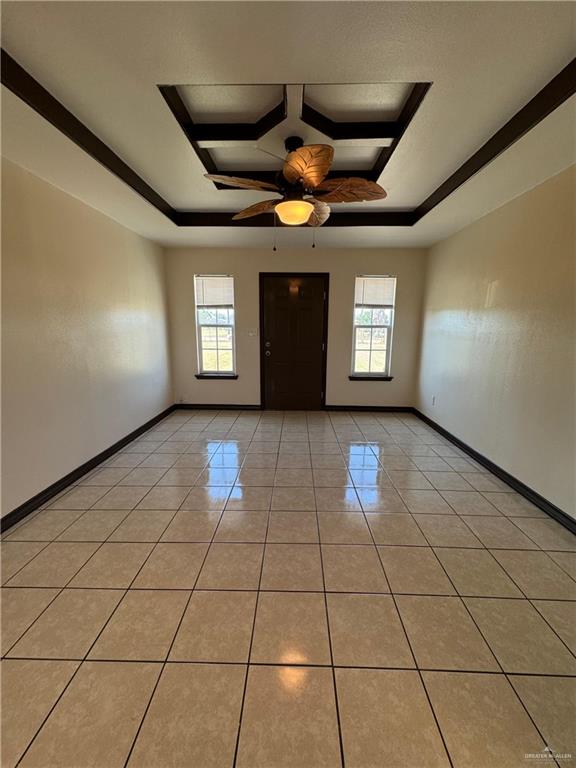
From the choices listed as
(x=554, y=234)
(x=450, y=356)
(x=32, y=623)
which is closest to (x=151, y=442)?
(x=32, y=623)

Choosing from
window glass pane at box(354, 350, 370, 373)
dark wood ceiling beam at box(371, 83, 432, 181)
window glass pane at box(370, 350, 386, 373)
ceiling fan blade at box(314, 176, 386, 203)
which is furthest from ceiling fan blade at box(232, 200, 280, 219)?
window glass pane at box(370, 350, 386, 373)

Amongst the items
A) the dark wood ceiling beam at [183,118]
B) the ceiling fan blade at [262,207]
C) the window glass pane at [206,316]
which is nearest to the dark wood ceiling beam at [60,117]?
the dark wood ceiling beam at [183,118]

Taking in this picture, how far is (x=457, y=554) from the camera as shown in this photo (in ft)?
6.32

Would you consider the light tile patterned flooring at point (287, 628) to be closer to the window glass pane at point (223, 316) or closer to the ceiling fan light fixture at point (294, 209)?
the ceiling fan light fixture at point (294, 209)

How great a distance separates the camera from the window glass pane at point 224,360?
496 cm

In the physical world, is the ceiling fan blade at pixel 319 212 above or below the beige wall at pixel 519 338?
above

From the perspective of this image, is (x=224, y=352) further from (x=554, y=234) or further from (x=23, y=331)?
(x=554, y=234)

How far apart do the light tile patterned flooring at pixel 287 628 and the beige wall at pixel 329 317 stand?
7.99 feet

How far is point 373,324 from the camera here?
4863 mm

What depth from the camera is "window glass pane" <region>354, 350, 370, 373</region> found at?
494cm

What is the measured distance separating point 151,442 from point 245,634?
9.03ft

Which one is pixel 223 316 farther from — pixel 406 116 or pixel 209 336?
pixel 406 116

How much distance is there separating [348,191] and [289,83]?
2.41 ft

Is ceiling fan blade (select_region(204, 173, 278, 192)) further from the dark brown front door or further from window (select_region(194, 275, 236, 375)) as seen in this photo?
window (select_region(194, 275, 236, 375))
